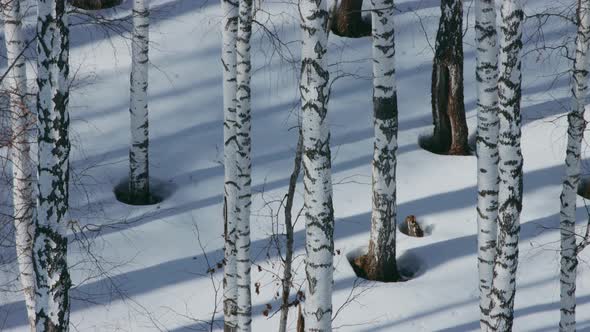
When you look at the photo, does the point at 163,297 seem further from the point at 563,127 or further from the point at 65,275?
the point at 563,127

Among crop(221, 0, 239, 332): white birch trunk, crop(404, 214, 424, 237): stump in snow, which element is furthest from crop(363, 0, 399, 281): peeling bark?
crop(221, 0, 239, 332): white birch trunk

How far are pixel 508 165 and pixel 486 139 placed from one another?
1.29 ft

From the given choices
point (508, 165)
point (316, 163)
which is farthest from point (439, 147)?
point (316, 163)

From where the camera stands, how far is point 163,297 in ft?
44.1

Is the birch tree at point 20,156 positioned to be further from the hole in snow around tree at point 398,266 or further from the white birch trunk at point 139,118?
the hole in snow around tree at point 398,266

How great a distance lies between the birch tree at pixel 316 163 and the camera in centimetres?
862

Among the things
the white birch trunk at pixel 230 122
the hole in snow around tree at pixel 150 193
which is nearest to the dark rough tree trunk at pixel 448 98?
the hole in snow around tree at pixel 150 193

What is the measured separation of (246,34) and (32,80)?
6026mm

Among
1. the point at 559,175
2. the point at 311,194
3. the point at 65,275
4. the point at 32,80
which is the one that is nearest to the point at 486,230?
the point at 311,194

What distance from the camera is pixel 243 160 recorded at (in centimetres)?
1162

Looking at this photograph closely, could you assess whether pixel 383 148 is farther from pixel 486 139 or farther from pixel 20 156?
pixel 20 156

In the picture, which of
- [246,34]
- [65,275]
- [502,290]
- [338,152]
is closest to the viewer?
[65,275]

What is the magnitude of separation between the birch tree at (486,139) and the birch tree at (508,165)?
0.22 m

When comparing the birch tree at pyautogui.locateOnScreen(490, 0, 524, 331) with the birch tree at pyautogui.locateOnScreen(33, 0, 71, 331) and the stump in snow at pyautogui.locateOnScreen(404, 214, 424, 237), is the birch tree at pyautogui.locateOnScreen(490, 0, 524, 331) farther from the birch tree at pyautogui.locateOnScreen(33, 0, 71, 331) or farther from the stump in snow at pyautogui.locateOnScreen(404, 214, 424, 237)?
the stump in snow at pyautogui.locateOnScreen(404, 214, 424, 237)
